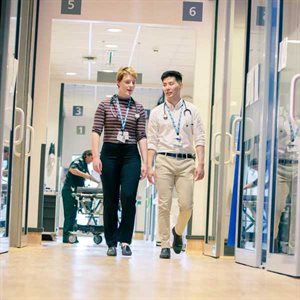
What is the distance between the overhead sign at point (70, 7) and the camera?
24.0ft

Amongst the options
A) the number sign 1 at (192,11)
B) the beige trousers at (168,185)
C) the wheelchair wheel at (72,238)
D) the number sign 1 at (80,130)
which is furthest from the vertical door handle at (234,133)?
the number sign 1 at (80,130)

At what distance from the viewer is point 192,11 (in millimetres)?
7430

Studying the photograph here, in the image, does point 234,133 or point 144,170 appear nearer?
point 144,170

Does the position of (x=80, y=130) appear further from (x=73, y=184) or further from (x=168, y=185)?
(x=168, y=185)

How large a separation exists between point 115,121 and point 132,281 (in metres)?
2.24

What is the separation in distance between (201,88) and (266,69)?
9.56 ft

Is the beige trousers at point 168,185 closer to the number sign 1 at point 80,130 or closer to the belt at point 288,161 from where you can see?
the belt at point 288,161

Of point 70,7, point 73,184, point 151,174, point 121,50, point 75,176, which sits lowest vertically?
point 73,184

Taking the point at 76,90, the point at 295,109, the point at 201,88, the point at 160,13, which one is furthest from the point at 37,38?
the point at 76,90

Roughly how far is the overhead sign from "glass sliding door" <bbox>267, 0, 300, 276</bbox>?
11.2 feet

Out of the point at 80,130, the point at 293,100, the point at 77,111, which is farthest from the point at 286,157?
the point at 80,130

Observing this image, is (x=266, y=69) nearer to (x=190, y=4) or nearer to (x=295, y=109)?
(x=295, y=109)

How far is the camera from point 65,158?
1972 centimetres

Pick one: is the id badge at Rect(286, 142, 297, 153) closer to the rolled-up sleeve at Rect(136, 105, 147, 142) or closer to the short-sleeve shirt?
the rolled-up sleeve at Rect(136, 105, 147, 142)
